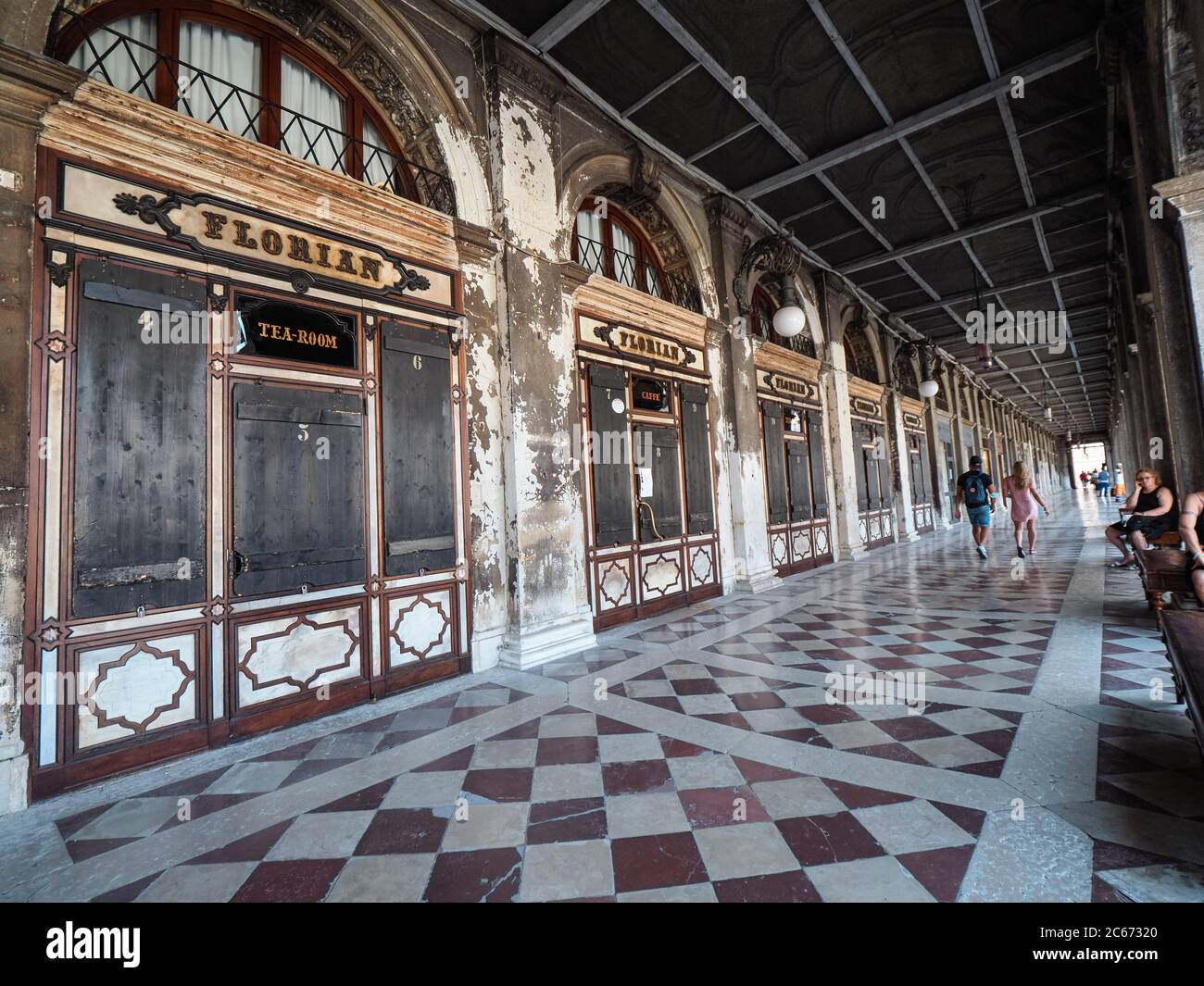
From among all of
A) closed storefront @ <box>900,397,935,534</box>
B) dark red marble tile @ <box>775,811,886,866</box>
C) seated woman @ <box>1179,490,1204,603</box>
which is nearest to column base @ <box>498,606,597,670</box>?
dark red marble tile @ <box>775,811,886,866</box>

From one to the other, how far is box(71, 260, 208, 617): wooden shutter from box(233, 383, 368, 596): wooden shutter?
211mm

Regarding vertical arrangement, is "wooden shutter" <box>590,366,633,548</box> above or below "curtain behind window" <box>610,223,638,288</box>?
below

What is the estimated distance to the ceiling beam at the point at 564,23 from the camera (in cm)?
447

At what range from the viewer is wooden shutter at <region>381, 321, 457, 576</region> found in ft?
13.0

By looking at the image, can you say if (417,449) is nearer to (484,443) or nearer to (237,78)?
(484,443)

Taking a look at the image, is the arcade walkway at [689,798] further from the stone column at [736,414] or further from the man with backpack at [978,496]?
the man with backpack at [978,496]

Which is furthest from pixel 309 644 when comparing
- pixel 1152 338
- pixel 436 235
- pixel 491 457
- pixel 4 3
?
pixel 1152 338

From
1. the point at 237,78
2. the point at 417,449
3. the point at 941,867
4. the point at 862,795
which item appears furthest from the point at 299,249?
the point at 941,867

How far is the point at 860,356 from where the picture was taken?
1265cm

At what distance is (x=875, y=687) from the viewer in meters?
3.43

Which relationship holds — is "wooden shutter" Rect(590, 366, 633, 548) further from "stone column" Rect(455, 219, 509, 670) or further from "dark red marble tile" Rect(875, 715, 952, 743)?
"dark red marble tile" Rect(875, 715, 952, 743)

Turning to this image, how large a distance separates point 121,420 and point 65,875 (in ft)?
6.75

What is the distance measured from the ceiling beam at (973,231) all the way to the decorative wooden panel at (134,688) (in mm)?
10991

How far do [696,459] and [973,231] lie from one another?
627cm
